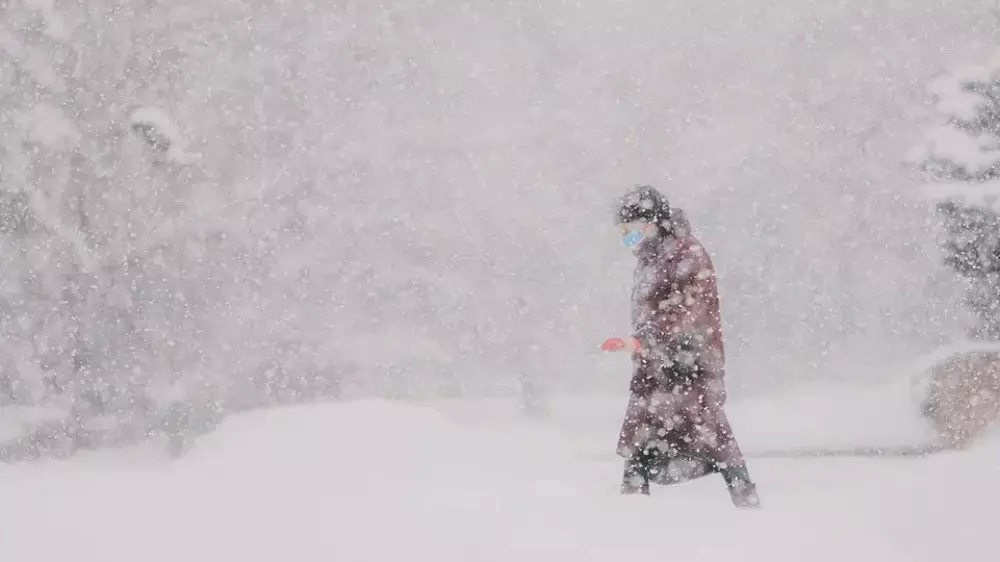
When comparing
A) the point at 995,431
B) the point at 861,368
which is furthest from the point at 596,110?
the point at 995,431

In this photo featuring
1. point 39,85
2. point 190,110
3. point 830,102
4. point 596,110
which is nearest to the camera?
point 39,85

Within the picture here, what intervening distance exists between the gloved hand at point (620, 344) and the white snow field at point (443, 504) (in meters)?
0.82

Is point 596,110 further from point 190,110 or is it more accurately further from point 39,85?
point 39,85

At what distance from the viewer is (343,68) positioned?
31.4ft

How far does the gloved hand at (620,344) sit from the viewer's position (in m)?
4.77

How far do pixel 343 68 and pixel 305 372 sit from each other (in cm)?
314

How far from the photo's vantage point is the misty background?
7609mm

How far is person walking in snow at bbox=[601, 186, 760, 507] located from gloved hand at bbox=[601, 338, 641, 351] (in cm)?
2

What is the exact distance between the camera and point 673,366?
5219 mm

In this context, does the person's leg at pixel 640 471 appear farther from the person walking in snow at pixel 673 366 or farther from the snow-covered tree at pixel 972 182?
the snow-covered tree at pixel 972 182

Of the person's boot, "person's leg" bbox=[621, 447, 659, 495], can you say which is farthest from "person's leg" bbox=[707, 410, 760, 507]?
"person's leg" bbox=[621, 447, 659, 495]

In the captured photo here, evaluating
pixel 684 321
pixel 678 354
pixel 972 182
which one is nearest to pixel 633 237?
pixel 684 321

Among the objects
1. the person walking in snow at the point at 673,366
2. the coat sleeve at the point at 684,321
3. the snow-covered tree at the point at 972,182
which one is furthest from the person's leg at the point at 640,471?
the snow-covered tree at the point at 972,182

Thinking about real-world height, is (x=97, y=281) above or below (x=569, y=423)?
above
